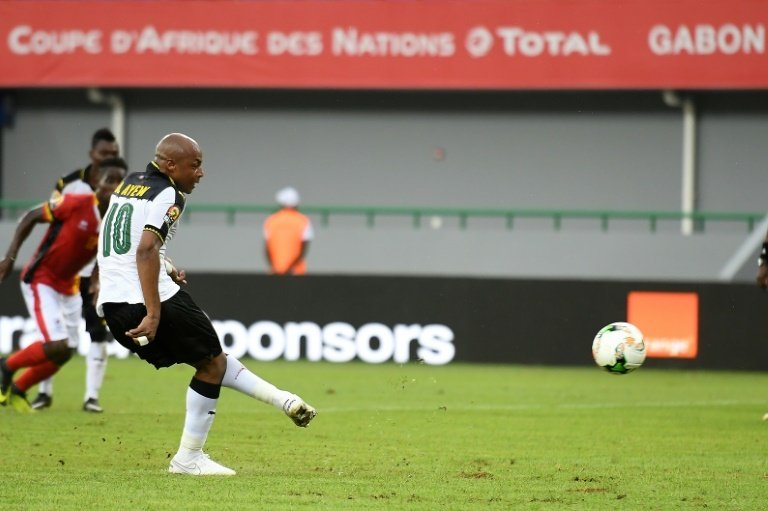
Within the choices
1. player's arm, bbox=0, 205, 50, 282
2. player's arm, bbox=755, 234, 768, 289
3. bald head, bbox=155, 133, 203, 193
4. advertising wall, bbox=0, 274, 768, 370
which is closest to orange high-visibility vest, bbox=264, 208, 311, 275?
advertising wall, bbox=0, 274, 768, 370

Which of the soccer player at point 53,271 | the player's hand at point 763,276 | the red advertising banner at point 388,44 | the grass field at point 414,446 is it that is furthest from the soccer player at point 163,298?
the red advertising banner at point 388,44

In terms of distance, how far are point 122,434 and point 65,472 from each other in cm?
214

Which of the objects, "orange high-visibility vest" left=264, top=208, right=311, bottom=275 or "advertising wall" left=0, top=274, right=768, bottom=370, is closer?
"advertising wall" left=0, top=274, right=768, bottom=370

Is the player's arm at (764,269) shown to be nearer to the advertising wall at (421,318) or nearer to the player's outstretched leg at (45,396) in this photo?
the advertising wall at (421,318)

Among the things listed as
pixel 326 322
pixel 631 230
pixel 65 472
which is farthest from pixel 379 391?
pixel 631 230

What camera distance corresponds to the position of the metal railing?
2116 centimetres

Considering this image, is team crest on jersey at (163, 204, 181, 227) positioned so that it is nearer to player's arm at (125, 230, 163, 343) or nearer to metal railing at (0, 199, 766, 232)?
player's arm at (125, 230, 163, 343)

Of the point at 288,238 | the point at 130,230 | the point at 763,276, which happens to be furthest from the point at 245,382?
the point at 288,238

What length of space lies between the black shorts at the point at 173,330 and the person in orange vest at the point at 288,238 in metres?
10.9

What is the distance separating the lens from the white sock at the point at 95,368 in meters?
12.6

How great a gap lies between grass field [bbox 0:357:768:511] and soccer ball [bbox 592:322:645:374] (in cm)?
57

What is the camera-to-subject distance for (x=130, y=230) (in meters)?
8.57

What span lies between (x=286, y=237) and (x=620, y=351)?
9.61 meters

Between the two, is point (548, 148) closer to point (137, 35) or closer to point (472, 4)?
point (472, 4)
